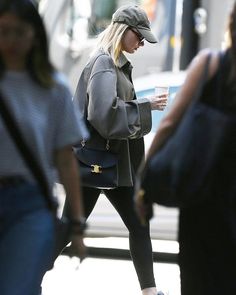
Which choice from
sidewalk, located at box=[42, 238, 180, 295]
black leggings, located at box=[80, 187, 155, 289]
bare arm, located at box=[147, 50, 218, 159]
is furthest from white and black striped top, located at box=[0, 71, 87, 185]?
sidewalk, located at box=[42, 238, 180, 295]

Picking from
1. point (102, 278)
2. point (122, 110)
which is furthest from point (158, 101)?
point (102, 278)

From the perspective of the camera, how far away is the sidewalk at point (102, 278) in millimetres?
5852

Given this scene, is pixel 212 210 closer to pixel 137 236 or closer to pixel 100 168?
pixel 100 168

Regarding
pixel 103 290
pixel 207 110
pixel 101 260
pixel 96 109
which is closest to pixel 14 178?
pixel 207 110

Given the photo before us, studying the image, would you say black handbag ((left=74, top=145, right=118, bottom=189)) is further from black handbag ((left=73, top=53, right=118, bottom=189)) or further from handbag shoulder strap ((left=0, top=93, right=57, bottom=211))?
handbag shoulder strap ((left=0, top=93, right=57, bottom=211))

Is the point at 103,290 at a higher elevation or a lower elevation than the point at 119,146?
lower

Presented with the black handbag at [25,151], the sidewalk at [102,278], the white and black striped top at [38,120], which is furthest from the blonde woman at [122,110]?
the black handbag at [25,151]

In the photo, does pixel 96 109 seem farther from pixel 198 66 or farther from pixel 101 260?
pixel 101 260

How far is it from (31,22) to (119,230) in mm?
4217

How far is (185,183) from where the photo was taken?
292 centimetres

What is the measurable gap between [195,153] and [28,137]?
540mm

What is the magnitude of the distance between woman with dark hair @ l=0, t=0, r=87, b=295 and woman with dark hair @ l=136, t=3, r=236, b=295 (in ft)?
1.09

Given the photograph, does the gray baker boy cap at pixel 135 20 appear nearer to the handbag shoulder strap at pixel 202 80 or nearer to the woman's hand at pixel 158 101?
the woman's hand at pixel 158 101

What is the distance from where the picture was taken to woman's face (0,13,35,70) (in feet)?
9.85
